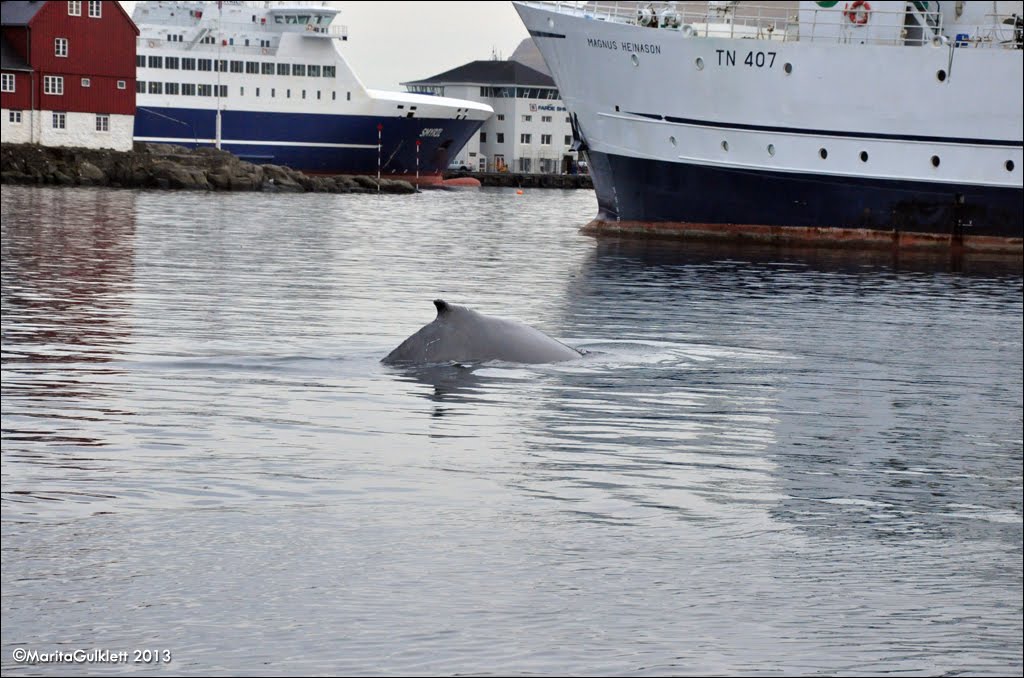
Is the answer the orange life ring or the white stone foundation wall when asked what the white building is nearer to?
the white stone foundation wall

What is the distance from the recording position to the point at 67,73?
8912 cm

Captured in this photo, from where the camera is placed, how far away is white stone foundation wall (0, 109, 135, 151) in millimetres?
88375

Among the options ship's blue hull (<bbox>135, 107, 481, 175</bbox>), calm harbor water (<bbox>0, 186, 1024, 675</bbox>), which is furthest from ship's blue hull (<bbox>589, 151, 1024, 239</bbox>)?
ship's blue hull (<bbox>135, 107, 481, 175</bbox>)

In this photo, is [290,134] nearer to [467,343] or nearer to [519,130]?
[519,130]

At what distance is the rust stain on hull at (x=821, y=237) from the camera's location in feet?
157

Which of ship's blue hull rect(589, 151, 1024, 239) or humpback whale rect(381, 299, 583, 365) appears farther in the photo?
ship's blue hull rect(589, 151, 1024, 239)

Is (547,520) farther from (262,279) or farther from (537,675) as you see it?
(262,279)

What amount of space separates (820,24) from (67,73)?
171ft

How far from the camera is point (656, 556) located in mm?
10664

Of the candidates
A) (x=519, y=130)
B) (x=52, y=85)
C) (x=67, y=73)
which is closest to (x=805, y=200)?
(x=52, y=85)

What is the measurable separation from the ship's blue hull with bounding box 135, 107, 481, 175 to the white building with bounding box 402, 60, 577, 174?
3825 centimetres

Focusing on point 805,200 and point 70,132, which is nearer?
point 805,200

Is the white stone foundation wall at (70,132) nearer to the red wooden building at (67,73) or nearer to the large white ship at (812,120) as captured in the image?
the red wooden building at (67,73)

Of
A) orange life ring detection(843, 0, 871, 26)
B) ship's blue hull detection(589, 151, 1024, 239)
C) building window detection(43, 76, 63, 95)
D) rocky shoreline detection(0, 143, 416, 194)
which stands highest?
orange life ring detection(843, 0, 871, 26)
